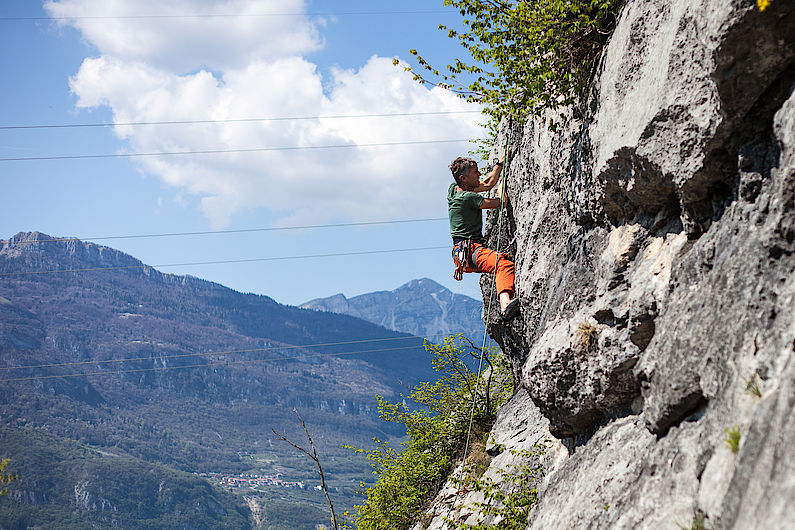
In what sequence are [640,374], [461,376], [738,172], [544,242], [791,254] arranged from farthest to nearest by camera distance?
[461,376] < [544,242] < [640,374] < [738,172] < [791,254]

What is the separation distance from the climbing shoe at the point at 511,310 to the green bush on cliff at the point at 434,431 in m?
4.44

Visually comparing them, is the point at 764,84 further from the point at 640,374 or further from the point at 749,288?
the point at 640,374

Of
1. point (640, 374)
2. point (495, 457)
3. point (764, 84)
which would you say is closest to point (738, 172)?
point (764, 84)

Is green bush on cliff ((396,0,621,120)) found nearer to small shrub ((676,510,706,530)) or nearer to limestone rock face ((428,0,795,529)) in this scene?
limestone rock face ((428,0,795,529))

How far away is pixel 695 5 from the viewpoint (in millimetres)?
5801

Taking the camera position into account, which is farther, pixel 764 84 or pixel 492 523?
pixel 492 523

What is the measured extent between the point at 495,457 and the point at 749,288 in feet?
28.4

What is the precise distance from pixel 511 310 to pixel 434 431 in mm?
8167

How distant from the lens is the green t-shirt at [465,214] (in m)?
11.3

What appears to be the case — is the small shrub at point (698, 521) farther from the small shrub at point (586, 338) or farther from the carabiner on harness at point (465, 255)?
the carabiner on harness at point (465, 255)

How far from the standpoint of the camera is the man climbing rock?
1122 cm

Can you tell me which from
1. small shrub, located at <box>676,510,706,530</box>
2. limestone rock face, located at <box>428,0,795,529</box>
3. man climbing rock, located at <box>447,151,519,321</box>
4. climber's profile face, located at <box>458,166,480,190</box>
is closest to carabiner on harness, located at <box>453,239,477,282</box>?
man climbing rock, located at <box>447,151,519,321</box>

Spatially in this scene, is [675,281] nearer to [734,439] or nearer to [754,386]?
[754,386]

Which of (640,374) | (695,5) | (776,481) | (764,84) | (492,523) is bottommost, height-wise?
(492,523)
